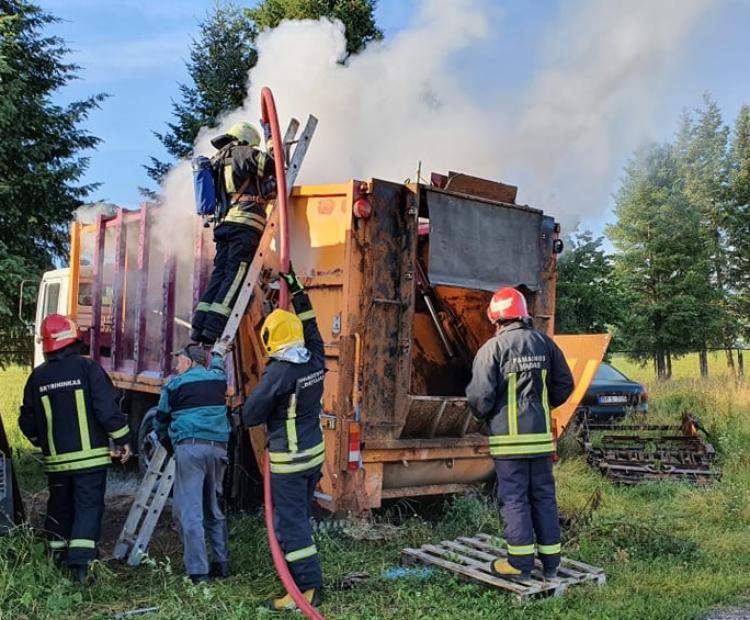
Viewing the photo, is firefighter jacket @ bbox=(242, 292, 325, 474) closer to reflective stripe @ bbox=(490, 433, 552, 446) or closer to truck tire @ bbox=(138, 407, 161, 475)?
reflective stripe @ bbox=(490, 433, 552, 446)

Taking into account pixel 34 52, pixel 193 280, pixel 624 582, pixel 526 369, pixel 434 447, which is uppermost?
pixel 34 52

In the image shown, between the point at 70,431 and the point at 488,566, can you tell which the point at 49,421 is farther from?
the point at 488,566

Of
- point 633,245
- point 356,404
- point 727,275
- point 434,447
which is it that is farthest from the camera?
point 727,275

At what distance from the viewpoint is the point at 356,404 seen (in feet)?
18.3

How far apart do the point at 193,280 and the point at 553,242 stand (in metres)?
3.19

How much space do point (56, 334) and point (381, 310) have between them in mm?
2234

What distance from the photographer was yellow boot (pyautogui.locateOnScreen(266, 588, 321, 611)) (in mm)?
4254

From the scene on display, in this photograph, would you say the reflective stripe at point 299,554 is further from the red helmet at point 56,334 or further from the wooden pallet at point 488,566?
the red helmet at point 56,334

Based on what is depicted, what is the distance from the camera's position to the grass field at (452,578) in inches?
165

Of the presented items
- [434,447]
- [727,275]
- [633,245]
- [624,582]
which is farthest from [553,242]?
[727,275]

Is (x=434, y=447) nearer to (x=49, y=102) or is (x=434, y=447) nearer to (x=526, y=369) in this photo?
(x=526, y=369)

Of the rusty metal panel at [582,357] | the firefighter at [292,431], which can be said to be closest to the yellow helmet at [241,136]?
the firefighter at [292,431]

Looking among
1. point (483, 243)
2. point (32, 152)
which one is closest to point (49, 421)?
point (483, 243)

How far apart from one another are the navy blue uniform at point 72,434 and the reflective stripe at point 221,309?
35.7 inches
